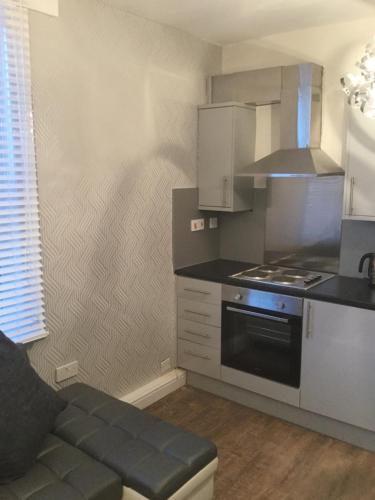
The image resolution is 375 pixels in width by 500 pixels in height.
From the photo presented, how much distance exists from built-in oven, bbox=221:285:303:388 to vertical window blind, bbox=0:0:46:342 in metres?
1.32

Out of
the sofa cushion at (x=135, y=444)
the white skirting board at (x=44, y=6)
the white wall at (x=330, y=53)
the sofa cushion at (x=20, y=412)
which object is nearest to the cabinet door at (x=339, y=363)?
the sofa cushion at (x=135, y=444)

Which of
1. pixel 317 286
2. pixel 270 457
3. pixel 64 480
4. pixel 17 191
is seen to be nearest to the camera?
pixel 64 480

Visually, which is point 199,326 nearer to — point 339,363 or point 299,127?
point 339,363

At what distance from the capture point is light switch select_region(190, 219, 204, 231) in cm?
355

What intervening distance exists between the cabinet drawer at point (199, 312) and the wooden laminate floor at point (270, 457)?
1.94ft

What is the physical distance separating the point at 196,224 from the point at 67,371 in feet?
4.94

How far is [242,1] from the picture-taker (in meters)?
2.61

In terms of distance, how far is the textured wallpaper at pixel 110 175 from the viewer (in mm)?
2507

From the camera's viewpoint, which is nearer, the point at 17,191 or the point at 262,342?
the point at 17,191

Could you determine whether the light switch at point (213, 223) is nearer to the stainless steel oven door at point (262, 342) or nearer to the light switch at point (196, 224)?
the light switch at point (196, 224)

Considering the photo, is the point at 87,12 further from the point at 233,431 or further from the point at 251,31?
the point at 233,431

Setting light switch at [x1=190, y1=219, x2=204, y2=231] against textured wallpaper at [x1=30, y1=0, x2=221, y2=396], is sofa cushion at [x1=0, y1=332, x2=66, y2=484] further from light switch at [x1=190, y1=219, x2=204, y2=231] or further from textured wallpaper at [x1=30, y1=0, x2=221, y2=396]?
light switch at [x1=190, y1=219, x2=204, y2=231]

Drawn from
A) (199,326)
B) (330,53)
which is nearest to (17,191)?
(199,326)

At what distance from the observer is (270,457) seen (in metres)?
2.66
